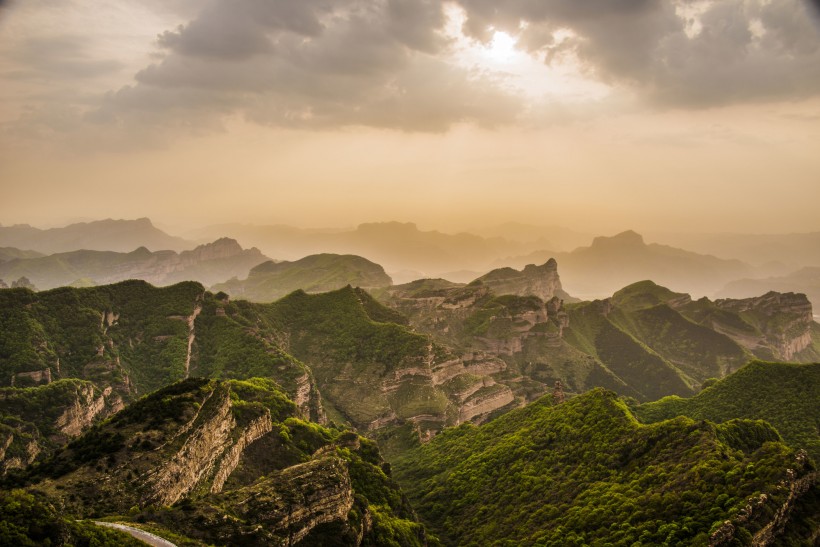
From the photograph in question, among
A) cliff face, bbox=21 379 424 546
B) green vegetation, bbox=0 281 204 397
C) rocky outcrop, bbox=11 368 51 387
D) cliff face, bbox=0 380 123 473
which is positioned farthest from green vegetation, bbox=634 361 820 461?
rocky outcrop, bbox=11 368 51 387

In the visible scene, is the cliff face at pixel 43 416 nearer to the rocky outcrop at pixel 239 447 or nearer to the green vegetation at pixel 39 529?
the rocky outcrop at pixel 239 447

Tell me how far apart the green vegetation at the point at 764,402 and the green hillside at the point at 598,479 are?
2674 cm

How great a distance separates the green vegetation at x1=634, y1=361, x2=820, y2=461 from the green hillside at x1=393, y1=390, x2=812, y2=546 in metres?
26.7

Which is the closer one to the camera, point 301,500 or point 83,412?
point 301,500

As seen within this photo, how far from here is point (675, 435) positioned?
66750mm

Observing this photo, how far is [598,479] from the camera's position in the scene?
225 feet

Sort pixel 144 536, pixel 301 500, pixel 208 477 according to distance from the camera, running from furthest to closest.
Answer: pixel 208 477 < pixel 301 500 < pixel 144 536

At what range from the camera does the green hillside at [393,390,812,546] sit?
1975 inches

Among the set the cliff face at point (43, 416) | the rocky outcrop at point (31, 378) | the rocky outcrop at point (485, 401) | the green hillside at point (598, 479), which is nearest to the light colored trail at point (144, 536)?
the green hillside at point (598, 479)

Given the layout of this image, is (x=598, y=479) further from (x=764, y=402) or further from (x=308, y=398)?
(x=308, y=398)

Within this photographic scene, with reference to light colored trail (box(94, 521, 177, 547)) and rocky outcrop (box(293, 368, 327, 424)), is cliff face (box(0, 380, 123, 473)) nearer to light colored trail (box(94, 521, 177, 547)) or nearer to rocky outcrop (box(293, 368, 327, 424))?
rocky outcrop (box(293, 368, 327, 424))

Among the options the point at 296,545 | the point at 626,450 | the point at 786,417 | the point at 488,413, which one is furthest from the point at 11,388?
Answer: the point at 786,417

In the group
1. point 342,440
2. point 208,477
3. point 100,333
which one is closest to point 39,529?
point 208,477

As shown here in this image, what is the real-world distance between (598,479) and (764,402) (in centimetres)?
6252
